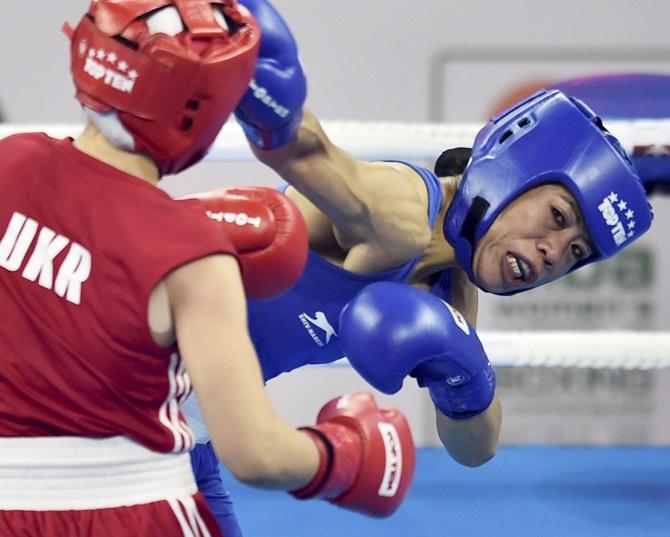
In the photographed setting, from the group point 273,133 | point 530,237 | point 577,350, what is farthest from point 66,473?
point 577,350

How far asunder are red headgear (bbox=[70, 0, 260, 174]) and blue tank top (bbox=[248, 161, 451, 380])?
67 centimetres

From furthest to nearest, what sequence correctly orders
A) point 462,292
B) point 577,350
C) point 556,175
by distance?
point 577,350, point 462,292, point 556,175

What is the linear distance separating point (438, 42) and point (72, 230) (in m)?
3.04

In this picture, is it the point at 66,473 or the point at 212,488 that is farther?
the point at 212,488

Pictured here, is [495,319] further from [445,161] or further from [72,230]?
[72,230]

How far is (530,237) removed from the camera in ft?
6.05

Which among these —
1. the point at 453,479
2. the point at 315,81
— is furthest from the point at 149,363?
the point at 315,81

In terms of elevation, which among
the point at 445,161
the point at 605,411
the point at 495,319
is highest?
the point at 445,161

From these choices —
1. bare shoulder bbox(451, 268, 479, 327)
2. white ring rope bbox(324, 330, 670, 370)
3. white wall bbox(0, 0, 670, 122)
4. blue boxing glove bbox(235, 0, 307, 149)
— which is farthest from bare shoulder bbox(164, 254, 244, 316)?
white wall bbox(0, 0, 670, 122)

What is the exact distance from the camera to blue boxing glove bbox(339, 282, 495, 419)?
1.58 metres

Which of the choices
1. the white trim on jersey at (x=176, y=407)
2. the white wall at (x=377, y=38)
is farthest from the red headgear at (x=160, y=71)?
the white wall at (x=377, y=38)

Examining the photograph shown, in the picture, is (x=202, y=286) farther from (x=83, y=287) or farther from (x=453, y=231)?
(x=453, y=231)

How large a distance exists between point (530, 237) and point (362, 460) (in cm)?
75

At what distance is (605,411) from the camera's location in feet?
13.5
